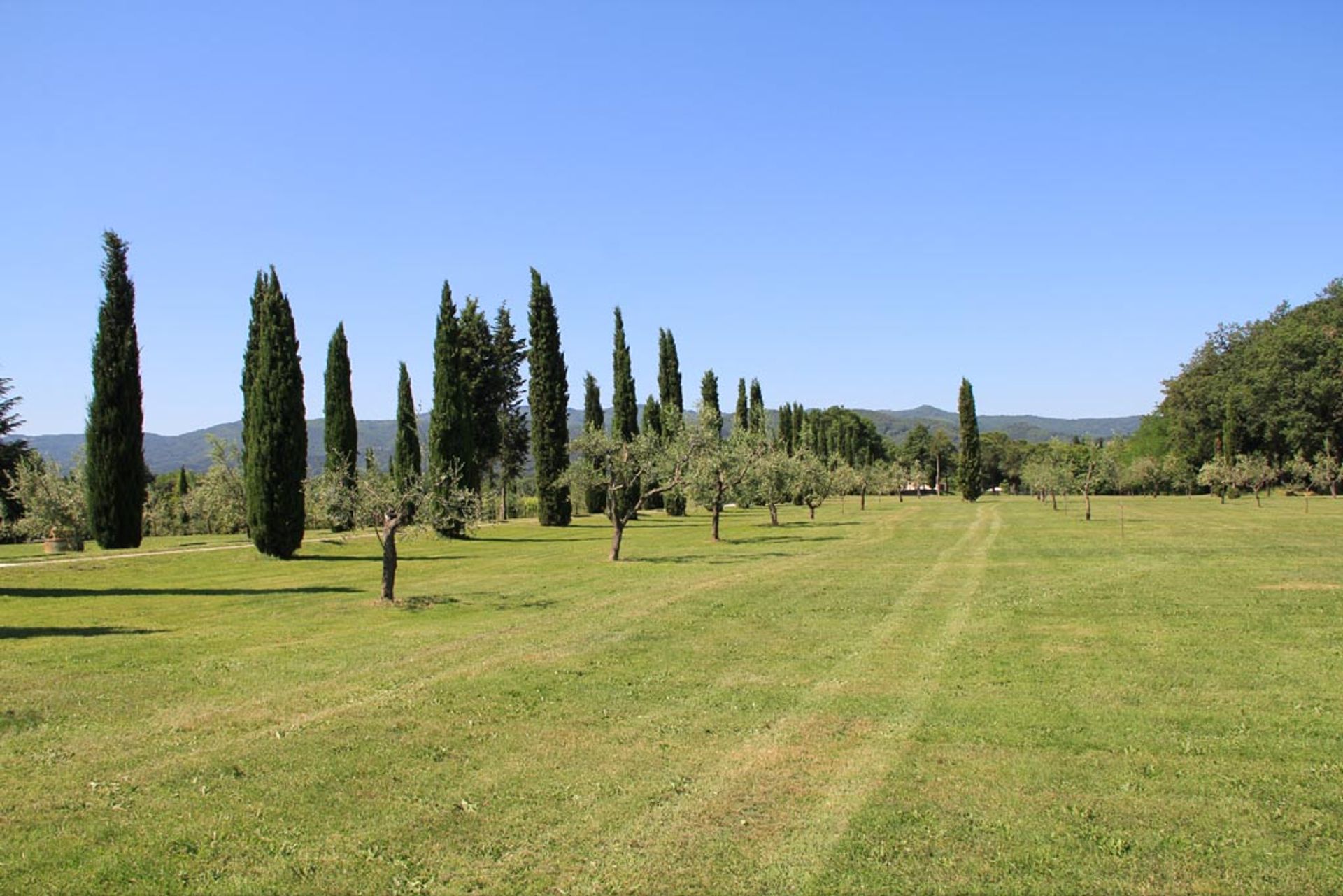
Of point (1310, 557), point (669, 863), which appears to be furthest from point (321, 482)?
point (1310, 557)

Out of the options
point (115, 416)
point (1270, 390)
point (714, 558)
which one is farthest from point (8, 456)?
point (1270, 390)

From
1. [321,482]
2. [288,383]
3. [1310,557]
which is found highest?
[288,383]

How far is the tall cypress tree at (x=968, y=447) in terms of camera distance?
292ft

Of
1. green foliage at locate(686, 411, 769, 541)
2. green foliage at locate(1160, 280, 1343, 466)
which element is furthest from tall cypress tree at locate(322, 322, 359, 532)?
green foliage at locate(1160, 280, 1343, 466)

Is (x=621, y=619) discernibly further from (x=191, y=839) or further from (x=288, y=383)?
(x=288, y=383)

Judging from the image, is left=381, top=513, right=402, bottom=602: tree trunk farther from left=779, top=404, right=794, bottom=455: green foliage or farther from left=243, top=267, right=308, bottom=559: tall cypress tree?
left=779, top=404, right=794, bottom=455: green foliage

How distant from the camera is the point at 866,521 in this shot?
55.1 m

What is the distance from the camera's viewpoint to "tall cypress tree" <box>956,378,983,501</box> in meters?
89.0

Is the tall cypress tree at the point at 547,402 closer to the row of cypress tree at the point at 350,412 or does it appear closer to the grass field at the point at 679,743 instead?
the row of cypress tree at the point at 350,412

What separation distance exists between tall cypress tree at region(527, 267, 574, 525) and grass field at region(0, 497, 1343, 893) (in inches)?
1126

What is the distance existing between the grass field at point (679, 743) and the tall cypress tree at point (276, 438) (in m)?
10.8

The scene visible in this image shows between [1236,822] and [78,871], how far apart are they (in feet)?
27.7

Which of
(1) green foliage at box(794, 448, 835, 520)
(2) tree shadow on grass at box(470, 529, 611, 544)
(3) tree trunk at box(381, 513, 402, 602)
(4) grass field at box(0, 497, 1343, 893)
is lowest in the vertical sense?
(4) grass field at box(0, 497, 1343, 893)

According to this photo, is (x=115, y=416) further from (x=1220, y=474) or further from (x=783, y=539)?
(x=1220, y=474)
